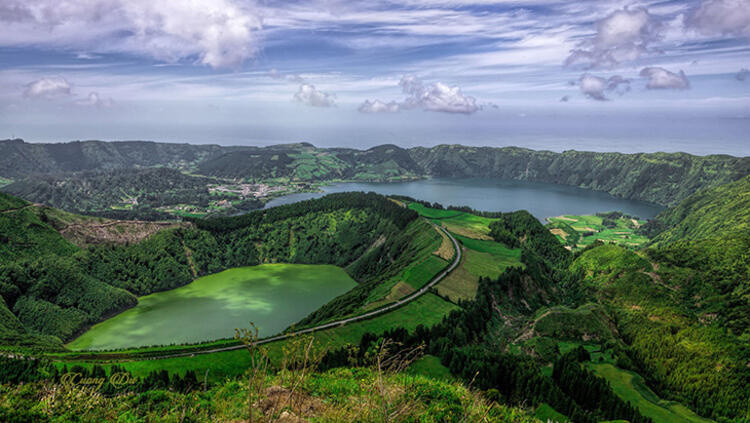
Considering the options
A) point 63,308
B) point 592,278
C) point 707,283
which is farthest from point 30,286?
point 707,283

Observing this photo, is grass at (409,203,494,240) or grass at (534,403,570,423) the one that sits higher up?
grass at (409,203,494,240)

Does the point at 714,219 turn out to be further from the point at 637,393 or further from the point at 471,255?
the point at 637,393

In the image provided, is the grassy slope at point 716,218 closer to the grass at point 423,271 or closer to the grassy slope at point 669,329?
the grassy slope at point 669,329

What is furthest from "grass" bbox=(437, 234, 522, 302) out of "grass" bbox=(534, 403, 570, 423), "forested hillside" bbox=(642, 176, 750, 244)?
"forested hillside" bbox=(642, 176, 750, 244)

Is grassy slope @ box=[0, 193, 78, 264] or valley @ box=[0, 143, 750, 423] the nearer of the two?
valley @ box=[0, 143, 750, 423]

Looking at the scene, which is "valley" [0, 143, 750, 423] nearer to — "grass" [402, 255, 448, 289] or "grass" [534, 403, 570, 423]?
"grass" [534, 403, 570, 423]

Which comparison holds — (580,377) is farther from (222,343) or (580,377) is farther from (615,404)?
(222,343)

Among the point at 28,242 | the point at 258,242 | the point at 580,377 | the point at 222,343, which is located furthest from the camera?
the point at 258,242
